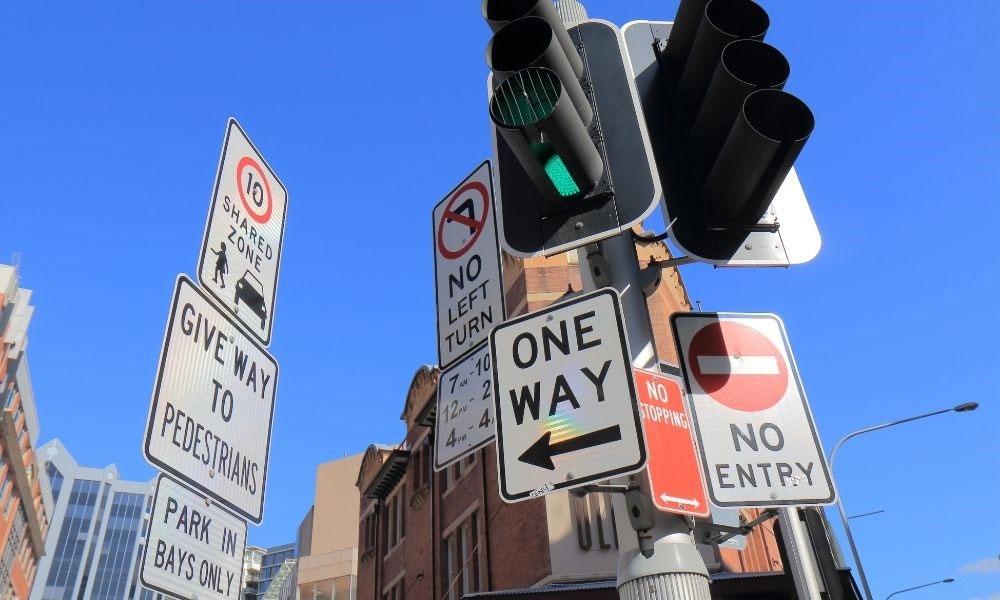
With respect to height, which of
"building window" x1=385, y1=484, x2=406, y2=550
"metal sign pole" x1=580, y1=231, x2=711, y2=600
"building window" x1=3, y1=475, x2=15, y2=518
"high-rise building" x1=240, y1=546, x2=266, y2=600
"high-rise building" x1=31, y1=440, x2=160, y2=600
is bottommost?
"metal sign pole" x1=580, y1=231, x2=711, y2=600

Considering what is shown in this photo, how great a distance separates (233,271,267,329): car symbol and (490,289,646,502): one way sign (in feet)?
4.48

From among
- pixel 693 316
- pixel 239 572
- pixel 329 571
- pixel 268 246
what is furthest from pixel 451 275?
pixel 329 571

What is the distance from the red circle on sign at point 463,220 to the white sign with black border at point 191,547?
6.71 ft

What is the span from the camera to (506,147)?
3621mm

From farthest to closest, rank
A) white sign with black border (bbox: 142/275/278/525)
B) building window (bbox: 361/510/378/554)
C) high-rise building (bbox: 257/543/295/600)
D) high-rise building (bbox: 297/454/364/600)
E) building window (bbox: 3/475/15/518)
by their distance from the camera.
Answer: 1. high-rise building (bbox: 257/543/295/600)
2. building window (bbox: 3/475/15/518)
3. high-rise building (bbox: 297/454/364/600)
4. building window (bbox: 361/510/378/554)
5. white sign with black border (bbox: 142/275/278/525)

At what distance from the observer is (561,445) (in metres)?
2.76

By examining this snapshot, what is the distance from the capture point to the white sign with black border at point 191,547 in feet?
9.37

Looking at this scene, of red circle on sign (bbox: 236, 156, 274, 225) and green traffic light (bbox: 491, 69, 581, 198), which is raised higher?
red circle on sign (bbox: 236, 156, 274, 225)

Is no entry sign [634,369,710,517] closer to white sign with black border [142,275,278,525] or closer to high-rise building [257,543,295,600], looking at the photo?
white sign with black border [142,275,278,525]

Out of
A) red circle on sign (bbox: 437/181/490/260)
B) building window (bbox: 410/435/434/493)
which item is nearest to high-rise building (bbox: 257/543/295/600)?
building window (bbox: 410/435/434/493)

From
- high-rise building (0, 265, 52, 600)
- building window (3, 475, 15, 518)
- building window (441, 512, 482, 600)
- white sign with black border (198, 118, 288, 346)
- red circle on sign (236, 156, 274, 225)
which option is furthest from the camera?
building window (3, 475, 15, 518)

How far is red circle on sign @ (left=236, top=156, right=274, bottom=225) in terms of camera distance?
4.07m

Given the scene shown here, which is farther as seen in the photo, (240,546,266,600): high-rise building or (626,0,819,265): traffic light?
(240,546,266,600): high-rise building

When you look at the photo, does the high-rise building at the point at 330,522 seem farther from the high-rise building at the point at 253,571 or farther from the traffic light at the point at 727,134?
the high-rise building at the point at 253,571
